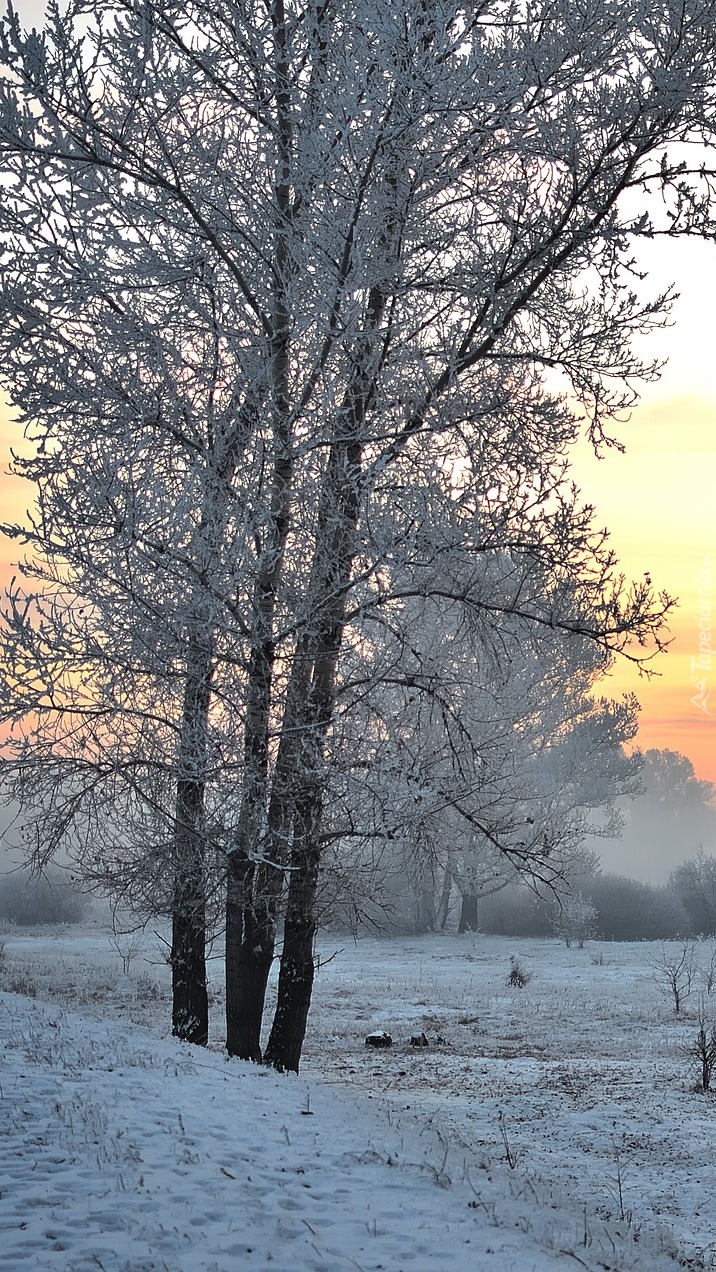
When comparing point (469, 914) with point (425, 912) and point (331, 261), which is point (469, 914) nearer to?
point (425, 912)

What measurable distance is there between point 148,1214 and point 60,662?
471 cm

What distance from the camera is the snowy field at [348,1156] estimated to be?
4344 millimetres

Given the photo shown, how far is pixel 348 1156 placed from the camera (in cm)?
573

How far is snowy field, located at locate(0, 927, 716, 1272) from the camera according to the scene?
14.3ft

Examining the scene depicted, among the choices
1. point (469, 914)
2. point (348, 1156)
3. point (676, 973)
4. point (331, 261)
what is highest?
point (331, 261)

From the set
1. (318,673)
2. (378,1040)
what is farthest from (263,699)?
(378,1040)

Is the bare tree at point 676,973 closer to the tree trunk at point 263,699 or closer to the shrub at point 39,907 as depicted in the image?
the tree trunk at point 263,699

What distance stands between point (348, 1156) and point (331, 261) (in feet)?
20.5

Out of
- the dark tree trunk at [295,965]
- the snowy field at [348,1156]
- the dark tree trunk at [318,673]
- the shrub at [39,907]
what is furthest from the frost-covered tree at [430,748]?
the shrub at [39,907]

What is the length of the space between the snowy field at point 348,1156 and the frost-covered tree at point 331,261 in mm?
1779

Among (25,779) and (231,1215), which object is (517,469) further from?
(231,1215)

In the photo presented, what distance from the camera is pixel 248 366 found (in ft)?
26.8

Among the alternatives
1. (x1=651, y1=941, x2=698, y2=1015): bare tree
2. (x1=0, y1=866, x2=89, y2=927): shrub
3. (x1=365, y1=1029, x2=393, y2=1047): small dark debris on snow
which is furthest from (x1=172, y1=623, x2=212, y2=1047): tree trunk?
(x1=0, y1=866, x2=89, y2=927): shrub

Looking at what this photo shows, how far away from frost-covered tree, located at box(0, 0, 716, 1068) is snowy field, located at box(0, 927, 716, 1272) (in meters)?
1.78
